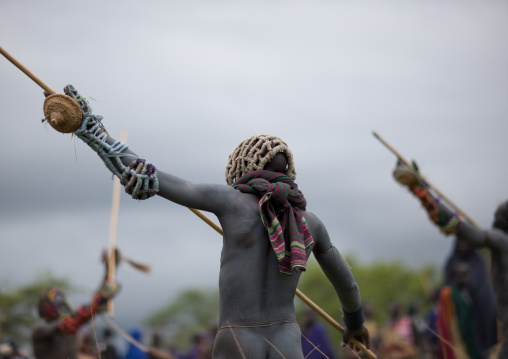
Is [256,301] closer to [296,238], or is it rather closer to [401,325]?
[296,238]

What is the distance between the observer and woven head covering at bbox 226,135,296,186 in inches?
179

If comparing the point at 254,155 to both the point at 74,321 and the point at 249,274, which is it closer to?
the point at 249,274

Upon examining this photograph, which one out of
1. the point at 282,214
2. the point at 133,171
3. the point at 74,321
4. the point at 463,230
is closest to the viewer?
the point at 133,171

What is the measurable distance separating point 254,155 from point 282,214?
0.36m

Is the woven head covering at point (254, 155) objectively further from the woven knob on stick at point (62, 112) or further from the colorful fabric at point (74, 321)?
the colorful fabric at point (74, 321)

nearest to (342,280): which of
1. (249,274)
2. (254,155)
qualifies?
(249,274)

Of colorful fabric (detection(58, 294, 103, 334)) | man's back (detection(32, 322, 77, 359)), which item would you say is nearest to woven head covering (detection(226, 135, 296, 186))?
colorful fabric (detection(58, 294, 103, 334))

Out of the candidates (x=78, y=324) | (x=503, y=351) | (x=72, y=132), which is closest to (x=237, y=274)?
(x=72, y=132)

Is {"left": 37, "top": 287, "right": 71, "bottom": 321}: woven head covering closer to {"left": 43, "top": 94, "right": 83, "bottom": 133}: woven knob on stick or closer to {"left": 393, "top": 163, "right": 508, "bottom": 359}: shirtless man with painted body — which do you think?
{"left": 393, "top": 163, "right": 508, "bottom": 359}: shirtless man with painted body

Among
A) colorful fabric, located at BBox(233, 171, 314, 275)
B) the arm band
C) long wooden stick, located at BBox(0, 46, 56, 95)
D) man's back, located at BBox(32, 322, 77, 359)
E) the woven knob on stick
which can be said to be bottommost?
man's back, located at BBox(32, 322, 77, 359)

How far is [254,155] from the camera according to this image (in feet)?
14.9

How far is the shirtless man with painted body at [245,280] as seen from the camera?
4.19m

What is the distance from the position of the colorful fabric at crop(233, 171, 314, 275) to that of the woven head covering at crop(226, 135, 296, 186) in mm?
62

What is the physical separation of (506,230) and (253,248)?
135 inches
